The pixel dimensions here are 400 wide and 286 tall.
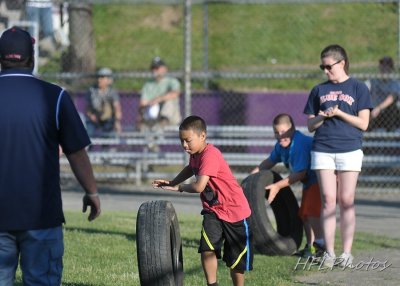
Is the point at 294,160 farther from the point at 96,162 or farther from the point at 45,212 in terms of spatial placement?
the point at 96,162

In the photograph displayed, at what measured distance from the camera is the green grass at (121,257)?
707 centimetres

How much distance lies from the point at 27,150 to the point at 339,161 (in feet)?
12.1

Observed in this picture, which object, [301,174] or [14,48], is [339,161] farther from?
[14,48]

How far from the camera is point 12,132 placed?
4.68m

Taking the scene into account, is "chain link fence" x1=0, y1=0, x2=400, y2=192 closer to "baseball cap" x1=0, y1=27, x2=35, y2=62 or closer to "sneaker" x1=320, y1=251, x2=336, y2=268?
"sneaker" x1=320, y1=251, x2=336, y2=268

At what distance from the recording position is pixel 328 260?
305 inches

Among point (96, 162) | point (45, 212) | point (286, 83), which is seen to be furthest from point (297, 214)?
point (286, 83)

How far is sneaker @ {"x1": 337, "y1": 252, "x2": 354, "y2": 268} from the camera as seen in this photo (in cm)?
773

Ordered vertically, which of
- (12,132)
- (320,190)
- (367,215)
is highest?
(12,132)

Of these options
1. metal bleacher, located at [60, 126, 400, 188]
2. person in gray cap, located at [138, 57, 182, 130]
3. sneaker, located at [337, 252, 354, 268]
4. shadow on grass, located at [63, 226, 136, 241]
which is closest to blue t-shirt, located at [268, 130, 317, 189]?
sneaker, located at [337, 252, 354, 268]

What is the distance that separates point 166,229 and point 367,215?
20.6 feet

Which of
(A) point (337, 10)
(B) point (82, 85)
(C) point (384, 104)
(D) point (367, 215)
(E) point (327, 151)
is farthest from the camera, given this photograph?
(A) point (337, 10)

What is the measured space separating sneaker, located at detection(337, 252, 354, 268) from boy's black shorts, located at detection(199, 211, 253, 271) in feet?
4.90

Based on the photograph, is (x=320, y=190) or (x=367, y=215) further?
(x=367, y=215)
